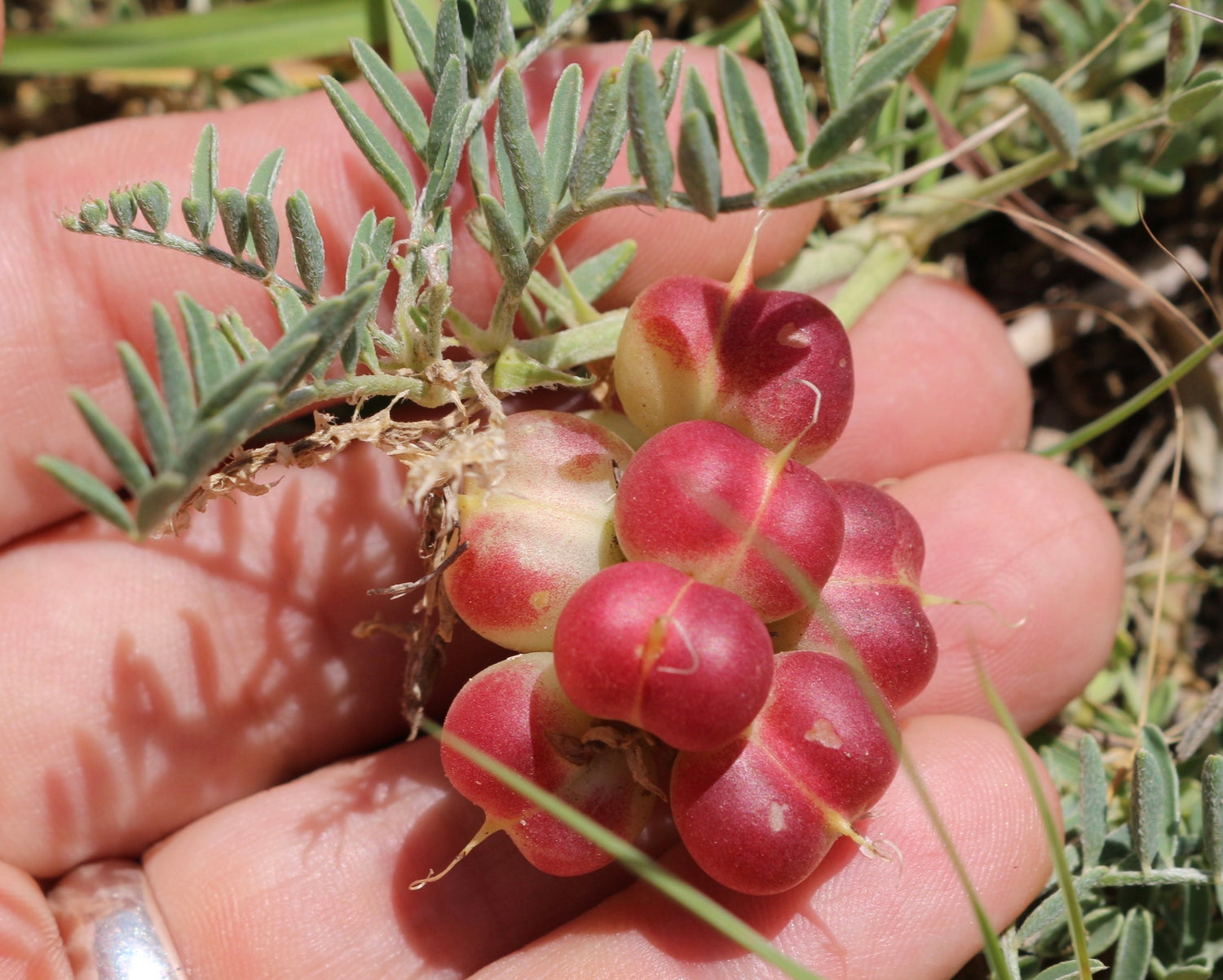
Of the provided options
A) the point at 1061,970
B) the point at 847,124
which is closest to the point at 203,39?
the point at 847,124

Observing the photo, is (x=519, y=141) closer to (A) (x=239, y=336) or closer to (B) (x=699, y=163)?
(B) (x=699, y=163)

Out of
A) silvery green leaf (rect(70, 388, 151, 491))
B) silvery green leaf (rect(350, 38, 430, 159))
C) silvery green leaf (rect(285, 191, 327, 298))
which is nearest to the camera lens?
silvery green leaf (rect(70, 388, 151, 491))

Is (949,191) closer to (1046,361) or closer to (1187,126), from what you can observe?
(1187,126)

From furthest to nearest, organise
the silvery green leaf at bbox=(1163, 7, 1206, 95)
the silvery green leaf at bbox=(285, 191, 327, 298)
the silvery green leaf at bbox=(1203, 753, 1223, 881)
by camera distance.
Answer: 1. the silvery green leaf at bbox=(1163, 7, 1206, 95)
2. the silvery green leaf at bbox=(1203, 753, 1223, 881)
3. the silvery green leaf at bbox=(285, 191, 327, 298)

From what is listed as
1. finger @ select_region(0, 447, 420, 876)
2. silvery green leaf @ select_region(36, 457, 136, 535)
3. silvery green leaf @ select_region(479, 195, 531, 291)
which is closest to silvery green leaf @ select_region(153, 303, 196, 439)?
silvery green leaf @ select_region(36, 457, 136, 535)

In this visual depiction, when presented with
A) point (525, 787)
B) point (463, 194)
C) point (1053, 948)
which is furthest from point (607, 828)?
point (463, 194)

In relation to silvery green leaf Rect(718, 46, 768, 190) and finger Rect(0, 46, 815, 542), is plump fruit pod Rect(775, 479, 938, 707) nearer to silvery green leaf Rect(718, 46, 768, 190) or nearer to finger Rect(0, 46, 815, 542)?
silvery green leaf Rect(718, 46, 768, 190)
